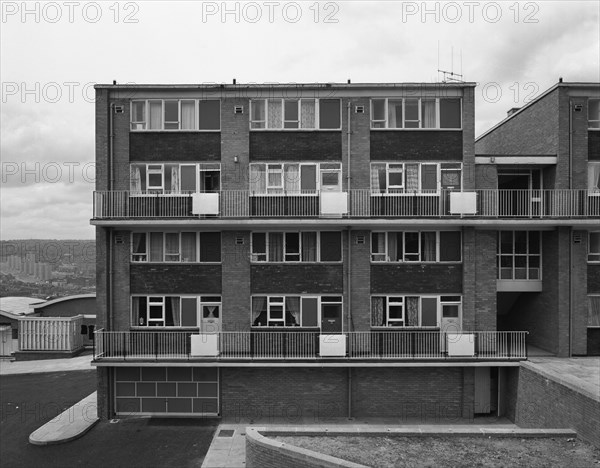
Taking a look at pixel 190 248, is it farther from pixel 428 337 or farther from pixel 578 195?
pixel 578 195

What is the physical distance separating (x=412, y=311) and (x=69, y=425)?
513 inches

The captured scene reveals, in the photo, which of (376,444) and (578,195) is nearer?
(376,444)

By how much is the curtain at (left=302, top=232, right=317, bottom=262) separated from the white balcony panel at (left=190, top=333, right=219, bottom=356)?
4412 mm

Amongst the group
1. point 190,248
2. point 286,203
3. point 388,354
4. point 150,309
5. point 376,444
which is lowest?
point 376,444

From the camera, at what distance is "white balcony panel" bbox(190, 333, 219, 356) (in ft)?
49.0

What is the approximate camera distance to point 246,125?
52.2ft

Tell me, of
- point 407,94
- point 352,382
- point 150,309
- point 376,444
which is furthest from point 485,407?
point 150,309

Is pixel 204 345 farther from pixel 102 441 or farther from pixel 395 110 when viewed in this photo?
pixel 395 110

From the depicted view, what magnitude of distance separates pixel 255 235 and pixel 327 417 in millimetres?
7236

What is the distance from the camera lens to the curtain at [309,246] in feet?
52.2

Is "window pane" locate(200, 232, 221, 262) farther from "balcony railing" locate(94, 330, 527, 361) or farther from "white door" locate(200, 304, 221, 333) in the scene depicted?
"balcony railing" locate(94, 330, 527, 361)

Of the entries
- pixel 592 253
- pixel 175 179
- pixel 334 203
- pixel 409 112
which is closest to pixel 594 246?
pixel 592 253

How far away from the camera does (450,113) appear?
52.5 feet

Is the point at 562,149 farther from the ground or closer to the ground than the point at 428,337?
farther from the ground
